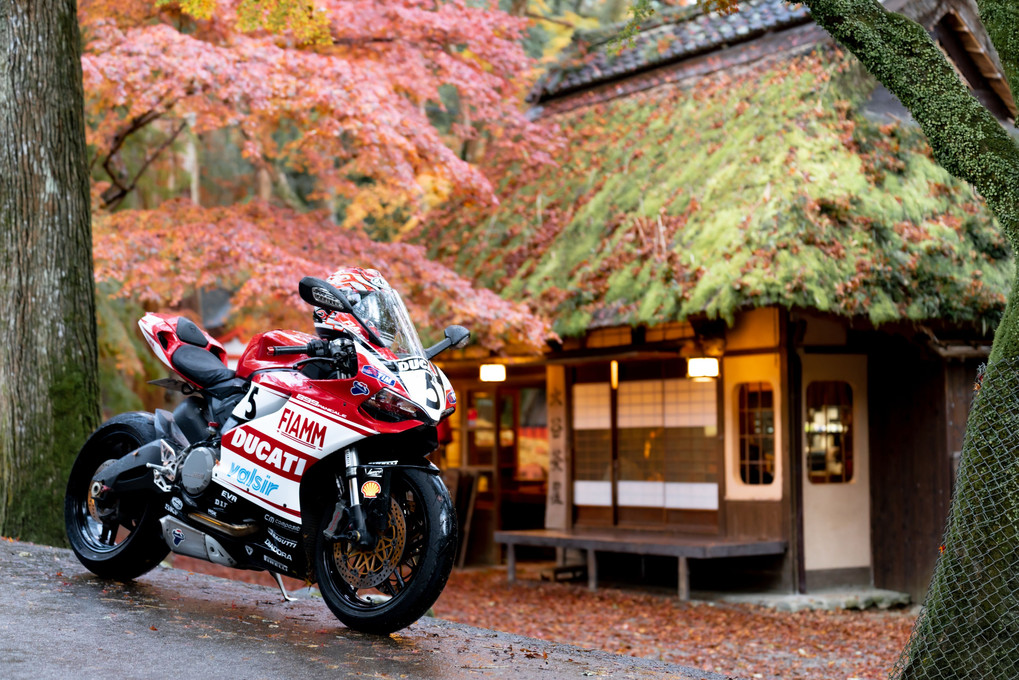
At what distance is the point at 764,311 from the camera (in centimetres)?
1109

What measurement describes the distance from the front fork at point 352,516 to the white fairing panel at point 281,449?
0.30ft

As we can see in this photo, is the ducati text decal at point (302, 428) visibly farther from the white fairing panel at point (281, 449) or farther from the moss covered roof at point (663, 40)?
the moss covered roof at point (663, 40)

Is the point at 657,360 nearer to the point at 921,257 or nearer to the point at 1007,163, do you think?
the point at 921,257

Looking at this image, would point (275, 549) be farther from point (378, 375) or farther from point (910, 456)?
point (910, 456)

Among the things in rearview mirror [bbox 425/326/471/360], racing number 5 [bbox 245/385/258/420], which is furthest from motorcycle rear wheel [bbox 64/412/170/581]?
rearview mirror [bbox 425/326/471/360]

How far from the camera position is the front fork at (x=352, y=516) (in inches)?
181

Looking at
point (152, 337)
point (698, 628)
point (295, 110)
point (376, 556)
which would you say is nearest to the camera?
point (376, 556)

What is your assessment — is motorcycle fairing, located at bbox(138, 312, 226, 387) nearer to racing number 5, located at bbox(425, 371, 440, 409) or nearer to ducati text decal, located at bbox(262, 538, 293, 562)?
ducati text decal, located at bbox(262, 538, 293, 562)

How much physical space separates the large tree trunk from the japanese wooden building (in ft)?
17.9

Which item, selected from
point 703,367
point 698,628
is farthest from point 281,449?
point 703,367

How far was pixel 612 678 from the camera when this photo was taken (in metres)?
4.21

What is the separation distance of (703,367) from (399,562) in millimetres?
6929

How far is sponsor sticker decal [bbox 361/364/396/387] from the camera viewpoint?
4480 millimetres

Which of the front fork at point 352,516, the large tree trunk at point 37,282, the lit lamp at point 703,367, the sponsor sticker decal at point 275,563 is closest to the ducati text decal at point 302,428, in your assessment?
the front fork at point 352,516
